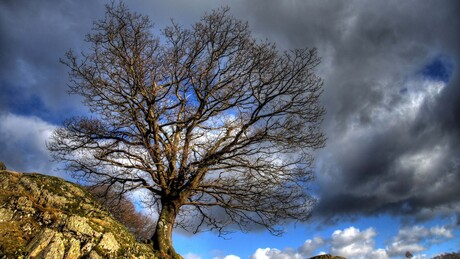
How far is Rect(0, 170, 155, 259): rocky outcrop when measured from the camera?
6.30 meters

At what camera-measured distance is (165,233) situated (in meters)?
10.7

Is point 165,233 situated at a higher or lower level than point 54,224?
higher

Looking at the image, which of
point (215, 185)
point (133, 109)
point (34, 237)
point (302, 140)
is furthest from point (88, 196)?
point (302, 140)

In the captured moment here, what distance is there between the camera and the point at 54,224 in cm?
691

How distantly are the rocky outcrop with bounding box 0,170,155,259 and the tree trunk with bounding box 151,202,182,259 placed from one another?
1491mm

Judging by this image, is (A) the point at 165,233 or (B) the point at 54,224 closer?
(B) the point at 54,224

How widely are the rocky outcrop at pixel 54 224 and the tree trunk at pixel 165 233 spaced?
1491 millimetres

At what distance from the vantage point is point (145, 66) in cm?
1202

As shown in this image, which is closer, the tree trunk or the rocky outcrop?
the rocky outcrop

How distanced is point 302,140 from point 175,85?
539cm

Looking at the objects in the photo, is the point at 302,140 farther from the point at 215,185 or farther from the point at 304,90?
the point at 215,185

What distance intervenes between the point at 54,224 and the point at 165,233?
4405 millimetres

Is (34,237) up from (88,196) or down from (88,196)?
down

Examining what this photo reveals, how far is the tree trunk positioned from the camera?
10.1m
